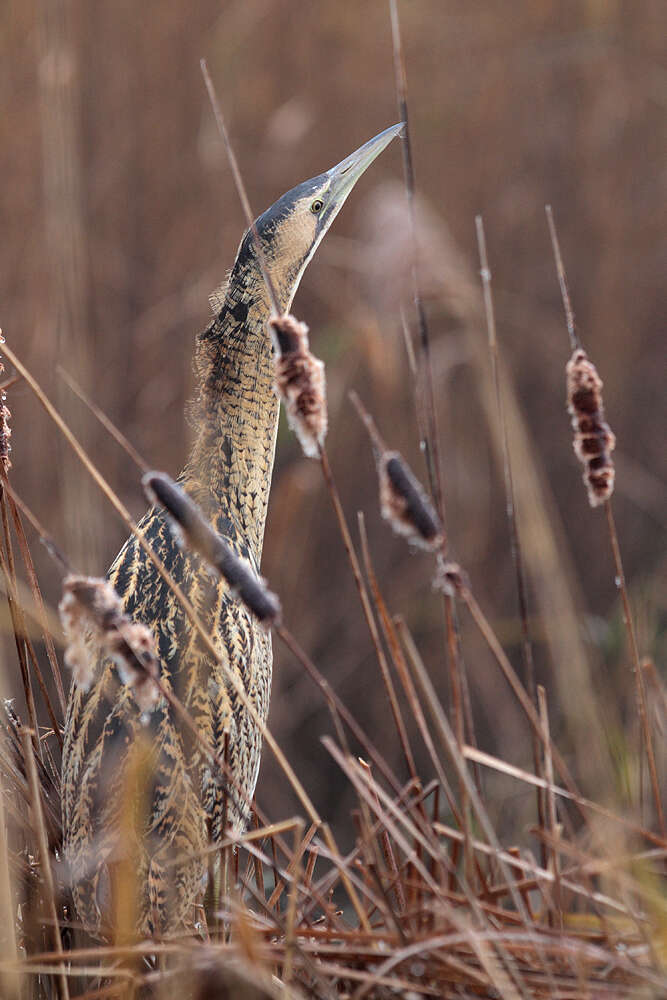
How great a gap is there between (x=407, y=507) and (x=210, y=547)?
0.14 meters

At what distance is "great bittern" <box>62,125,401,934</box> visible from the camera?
1181mm

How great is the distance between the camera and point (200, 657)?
4.24ft

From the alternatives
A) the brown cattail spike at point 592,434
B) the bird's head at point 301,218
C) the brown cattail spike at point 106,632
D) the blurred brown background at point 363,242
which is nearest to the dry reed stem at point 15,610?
the brown cattail spike at point 106,632

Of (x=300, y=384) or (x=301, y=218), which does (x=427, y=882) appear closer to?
(x=300, y=384)

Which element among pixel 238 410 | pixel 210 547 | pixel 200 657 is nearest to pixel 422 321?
pixel 210 547

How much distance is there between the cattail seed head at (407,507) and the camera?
833mm

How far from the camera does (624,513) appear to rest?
2.94m

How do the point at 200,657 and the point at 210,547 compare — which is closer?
the point at 210,547

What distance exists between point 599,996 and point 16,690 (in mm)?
1832

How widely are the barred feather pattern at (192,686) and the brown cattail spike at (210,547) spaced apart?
271 millimetres

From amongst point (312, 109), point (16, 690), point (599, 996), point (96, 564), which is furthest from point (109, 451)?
point (599, 996)

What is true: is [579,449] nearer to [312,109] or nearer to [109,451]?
[109,451]

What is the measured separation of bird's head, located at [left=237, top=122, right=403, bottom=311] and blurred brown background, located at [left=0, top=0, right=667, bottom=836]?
574 mm

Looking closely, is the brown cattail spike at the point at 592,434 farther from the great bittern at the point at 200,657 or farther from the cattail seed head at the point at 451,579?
the great bittern at the point at 200,657
